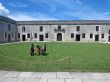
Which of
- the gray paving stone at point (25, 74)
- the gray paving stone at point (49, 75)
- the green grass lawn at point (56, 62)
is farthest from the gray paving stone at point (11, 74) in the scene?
the gray paving stone at point (49, 75)

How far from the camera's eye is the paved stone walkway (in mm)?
7633

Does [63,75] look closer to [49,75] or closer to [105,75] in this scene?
[49,75]

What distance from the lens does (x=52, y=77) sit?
316 inches

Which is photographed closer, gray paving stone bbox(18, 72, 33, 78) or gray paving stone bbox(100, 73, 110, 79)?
gray paving stone bbox(100, 73, 110, 79)

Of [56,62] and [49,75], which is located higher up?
[56,62]

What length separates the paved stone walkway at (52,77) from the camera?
25.0ft

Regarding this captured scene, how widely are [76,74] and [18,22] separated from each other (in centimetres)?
4572

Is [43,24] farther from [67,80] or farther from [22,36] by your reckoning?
[67,80]

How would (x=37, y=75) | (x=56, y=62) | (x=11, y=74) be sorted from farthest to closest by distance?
(x=56, y=62)
(x=11, y=74)
(x=37, y=75)

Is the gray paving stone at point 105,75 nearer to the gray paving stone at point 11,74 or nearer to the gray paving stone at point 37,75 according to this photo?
the gray paving stone at point 37,75

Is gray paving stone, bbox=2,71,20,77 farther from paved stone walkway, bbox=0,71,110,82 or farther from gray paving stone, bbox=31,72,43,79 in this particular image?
gray paving stone, bbox=31,72,43,79

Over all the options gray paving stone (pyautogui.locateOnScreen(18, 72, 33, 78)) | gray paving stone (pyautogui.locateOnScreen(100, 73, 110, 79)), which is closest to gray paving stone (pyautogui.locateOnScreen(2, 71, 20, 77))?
gray paving stone (pyautogui.locateOnScreen(18, 72, 33, 78))

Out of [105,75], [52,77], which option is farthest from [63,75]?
[105,75]

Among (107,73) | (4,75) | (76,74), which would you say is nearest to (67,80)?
(76,74)
